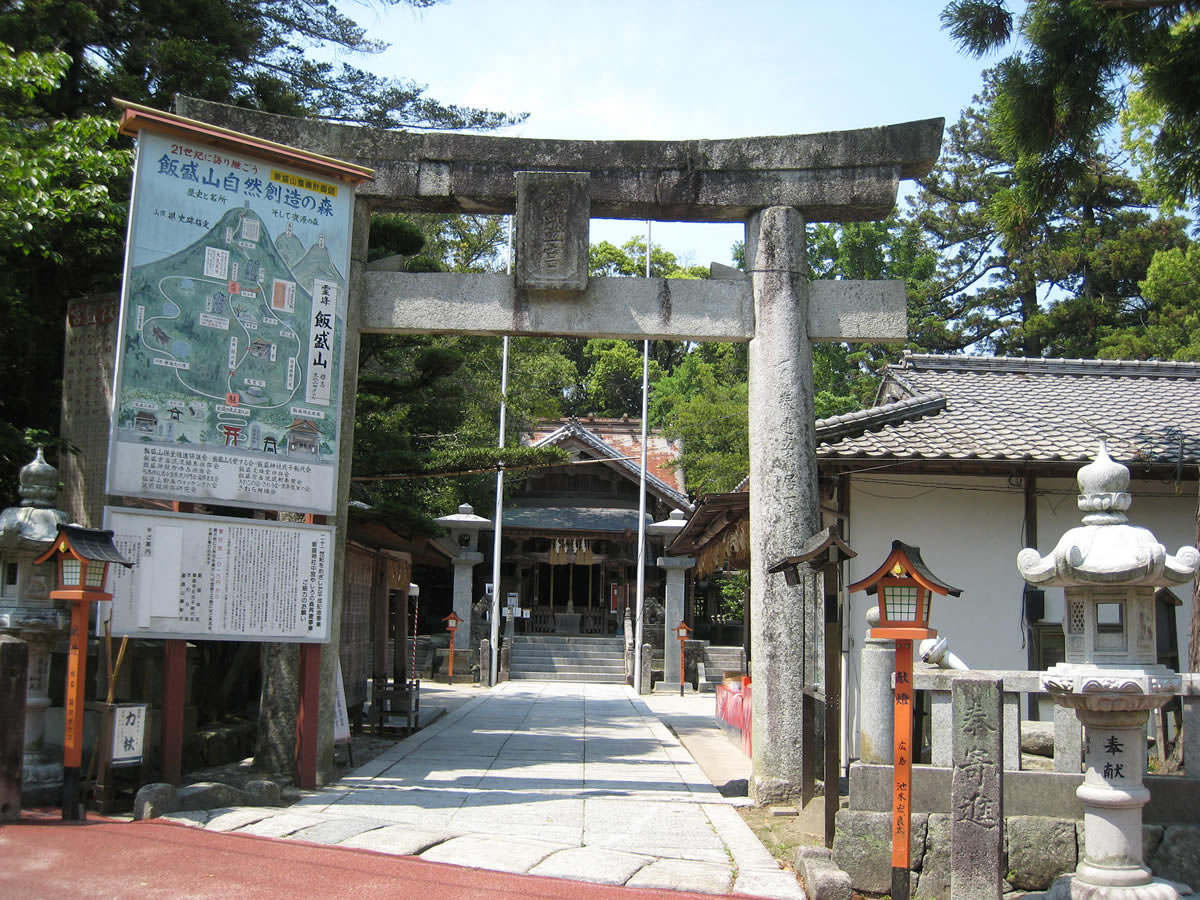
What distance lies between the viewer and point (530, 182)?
10172mm

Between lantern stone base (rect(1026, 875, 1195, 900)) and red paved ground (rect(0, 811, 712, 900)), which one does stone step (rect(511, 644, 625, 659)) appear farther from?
lantern stone base (rect(1026, 875, 1195, 900))

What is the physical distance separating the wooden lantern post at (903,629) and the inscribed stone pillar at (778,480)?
2.77 meters

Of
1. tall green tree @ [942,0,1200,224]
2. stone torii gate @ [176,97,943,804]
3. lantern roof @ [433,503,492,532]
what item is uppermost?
tall green tree @ [942,0,1200,224]

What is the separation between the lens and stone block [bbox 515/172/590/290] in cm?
1002

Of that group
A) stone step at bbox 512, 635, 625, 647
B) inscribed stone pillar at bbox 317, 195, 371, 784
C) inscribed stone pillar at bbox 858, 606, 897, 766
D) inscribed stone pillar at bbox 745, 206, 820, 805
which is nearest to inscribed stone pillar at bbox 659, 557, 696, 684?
stone step at bbox 512, 635, 625, 647

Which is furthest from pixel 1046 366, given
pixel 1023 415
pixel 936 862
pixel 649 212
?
pixel 936 862

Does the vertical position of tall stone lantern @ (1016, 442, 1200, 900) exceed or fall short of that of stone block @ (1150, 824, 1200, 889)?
it exceeds it

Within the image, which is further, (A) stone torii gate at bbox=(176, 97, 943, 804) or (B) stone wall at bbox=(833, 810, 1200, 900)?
(A) stone torii gate at bbox=(176, 97, 943, 804)

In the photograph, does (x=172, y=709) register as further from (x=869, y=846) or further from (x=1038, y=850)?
(x=1038, y=850)

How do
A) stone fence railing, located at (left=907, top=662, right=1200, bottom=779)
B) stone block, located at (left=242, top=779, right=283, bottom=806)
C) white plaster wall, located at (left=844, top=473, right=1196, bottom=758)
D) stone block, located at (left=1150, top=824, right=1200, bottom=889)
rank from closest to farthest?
stone block, located at (left=1150, top=824, right=1200, bottom=889)
stone fence railing, located at (left=907, top=662, right=1200, bottom=779)
stone block, located at (left=242, top=779, right=283, bottom=806)
white plaster wall, located at (left=844, top=473, right=1196, bottom=758)

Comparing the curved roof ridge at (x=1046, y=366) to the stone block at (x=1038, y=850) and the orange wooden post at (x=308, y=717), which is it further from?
the orange wooden post at (x=308, y=717)

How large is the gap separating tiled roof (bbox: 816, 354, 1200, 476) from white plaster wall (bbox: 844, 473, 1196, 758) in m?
A: 0.54

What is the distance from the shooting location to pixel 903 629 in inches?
262

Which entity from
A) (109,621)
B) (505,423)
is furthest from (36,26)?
(505,423)
